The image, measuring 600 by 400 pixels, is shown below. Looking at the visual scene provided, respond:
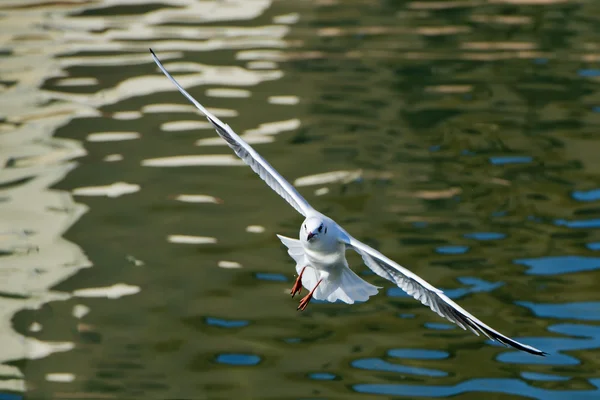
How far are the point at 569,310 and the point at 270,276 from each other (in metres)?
3.21

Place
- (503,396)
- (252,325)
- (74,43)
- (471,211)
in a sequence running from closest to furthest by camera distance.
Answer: (503,396)
(252,325)
(471,211)
(74,43)

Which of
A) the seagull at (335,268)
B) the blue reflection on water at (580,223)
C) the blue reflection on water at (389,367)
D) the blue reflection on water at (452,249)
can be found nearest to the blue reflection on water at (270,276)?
the blue reflection on water at (452,249)

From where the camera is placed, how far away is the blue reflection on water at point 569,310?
1092cm

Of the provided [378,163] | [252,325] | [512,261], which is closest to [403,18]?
[378,163]

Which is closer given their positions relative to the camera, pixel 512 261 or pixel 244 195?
pixel 512 261

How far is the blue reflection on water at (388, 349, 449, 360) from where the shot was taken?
10.2m

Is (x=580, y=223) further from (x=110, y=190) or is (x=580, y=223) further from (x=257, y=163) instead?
(x=110, y=190)

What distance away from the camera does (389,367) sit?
33.0ft

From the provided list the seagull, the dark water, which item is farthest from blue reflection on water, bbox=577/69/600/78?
the seagull

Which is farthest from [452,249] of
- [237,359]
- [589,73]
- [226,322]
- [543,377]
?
[589,73]

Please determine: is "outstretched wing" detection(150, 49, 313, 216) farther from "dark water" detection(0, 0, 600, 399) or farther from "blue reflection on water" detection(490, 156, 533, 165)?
"blue reflection on water" detection(490, 156, 533, 165)

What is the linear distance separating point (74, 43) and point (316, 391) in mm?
13876

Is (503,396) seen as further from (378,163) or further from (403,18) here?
(403,18)

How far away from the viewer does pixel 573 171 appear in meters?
14.6
